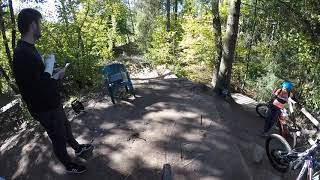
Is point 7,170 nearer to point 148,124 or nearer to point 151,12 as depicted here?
point 148,124

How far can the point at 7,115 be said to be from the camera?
10.4m

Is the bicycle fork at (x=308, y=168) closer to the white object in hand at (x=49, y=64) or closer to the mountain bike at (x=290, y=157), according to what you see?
the mountain bike at (x=290, y=157)

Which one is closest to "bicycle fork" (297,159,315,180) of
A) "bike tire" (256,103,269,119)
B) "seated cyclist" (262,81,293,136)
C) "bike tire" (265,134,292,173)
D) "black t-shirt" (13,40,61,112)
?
"bike tire" (265,134,292,173)

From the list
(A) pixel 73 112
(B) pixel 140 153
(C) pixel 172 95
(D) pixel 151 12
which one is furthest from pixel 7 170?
(D) pixel 151 12

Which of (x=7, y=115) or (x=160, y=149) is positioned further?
(x=7, y=115)

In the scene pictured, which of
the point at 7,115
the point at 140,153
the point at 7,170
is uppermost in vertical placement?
the point at 140,153

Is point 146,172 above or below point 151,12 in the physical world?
below

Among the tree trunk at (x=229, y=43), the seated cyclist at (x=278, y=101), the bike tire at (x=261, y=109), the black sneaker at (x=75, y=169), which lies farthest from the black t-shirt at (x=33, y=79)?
the bike tire at (x=261, y=109)

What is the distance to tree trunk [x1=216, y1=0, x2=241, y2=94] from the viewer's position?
24.2 feet

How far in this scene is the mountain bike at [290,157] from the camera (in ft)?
14.0

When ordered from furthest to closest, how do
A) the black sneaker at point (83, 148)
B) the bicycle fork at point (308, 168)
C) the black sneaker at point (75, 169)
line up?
the black sneaker at point (83, 148) → the black sneaker at point (75, 169) → the bicycle fork at point (308, 168)

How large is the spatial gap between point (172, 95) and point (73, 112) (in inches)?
83.3

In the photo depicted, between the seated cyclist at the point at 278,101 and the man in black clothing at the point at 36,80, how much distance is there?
4249 mm

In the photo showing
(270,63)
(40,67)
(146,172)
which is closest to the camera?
(40,67)
